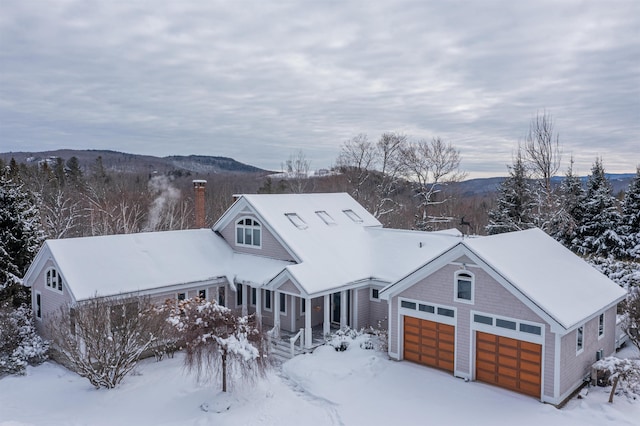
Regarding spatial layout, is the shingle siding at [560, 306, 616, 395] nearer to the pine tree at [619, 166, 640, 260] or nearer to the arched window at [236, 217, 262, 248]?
the arched window at [236, 217, 262, 248]

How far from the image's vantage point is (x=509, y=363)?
1388 centimetres

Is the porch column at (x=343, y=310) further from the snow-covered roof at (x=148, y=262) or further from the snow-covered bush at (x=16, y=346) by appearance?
the snow-covered bush at (x=16, y=346)

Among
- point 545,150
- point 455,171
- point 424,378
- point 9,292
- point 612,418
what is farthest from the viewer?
point 455,171

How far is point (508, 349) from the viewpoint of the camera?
13.9 meters

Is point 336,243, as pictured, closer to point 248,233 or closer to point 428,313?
point 248,233

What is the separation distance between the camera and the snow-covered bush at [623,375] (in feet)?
42.3

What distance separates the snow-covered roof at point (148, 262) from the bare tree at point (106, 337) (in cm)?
152

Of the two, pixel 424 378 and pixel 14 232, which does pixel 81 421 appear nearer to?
pixel 424 378

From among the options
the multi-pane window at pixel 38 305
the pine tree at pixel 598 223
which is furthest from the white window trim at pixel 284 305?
the pine tree at pixel 598 223

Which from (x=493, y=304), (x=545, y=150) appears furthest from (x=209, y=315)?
(x=545, y=150)

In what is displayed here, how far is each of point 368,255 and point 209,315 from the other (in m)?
9.78

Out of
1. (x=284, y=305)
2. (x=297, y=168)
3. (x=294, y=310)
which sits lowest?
(x=294, y=310)

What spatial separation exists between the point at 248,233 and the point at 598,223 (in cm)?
2256

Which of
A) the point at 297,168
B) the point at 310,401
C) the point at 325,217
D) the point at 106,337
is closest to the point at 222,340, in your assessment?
the point at 310,401
